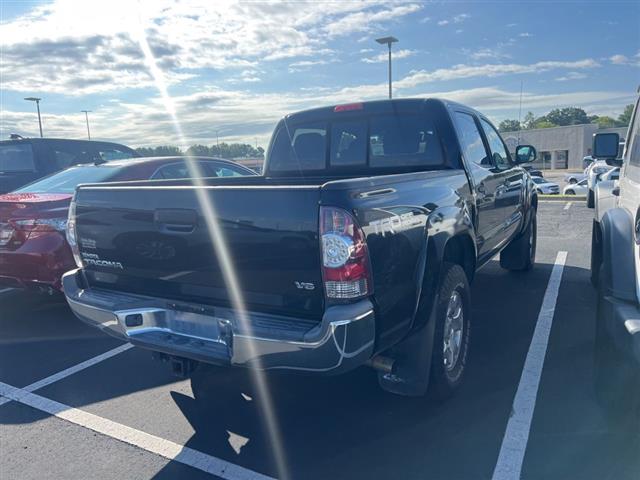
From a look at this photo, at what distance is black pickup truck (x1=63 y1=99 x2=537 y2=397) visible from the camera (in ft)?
7.76

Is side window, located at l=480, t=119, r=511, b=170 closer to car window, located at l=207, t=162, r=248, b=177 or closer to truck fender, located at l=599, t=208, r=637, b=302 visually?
truck fender, located at l=599, t=208, r=637, b=302

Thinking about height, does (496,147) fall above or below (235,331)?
above

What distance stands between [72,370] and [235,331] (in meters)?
2.32

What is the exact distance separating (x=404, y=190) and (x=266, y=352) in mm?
1174

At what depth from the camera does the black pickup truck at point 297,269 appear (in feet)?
7.76

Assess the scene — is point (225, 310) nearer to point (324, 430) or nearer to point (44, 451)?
point (324, 430)

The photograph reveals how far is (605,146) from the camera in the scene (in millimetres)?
4621

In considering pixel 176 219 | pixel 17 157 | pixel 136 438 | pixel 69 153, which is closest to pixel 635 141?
pixel 176 219

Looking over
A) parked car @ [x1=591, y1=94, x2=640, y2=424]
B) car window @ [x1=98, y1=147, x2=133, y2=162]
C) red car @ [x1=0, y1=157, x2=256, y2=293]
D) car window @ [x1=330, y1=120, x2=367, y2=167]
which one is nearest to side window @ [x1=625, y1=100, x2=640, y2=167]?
parked car @ [x1=591, y1=94, x2=640, y2=424]

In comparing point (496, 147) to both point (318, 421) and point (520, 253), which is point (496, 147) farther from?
point (318, 421)

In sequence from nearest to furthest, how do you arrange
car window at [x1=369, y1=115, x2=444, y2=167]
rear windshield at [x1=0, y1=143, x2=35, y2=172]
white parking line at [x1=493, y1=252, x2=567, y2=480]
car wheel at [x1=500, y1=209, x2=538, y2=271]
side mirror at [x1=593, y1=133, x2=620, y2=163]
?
white parking line at [x1=493, y1=252, x2=567, y2=480], car window at [x1=369, y1=115, x2=444, y2=167], side mirror at [x1=593, y1=133, x2=620, y2=163], car wheel at [x1=500, y1=209, x2=538, y2=271], rear windshield at [x1=0, y1=143, x2=35, y2=172]

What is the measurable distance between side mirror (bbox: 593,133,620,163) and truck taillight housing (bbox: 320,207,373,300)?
11.1ft

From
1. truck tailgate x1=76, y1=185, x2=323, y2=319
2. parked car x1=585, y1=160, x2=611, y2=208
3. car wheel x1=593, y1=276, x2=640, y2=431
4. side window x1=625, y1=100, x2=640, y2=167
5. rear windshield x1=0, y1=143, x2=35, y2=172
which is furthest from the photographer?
parked car x1=585, y1=160, x2=611, y2=208

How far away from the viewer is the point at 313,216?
2352 millimetres
